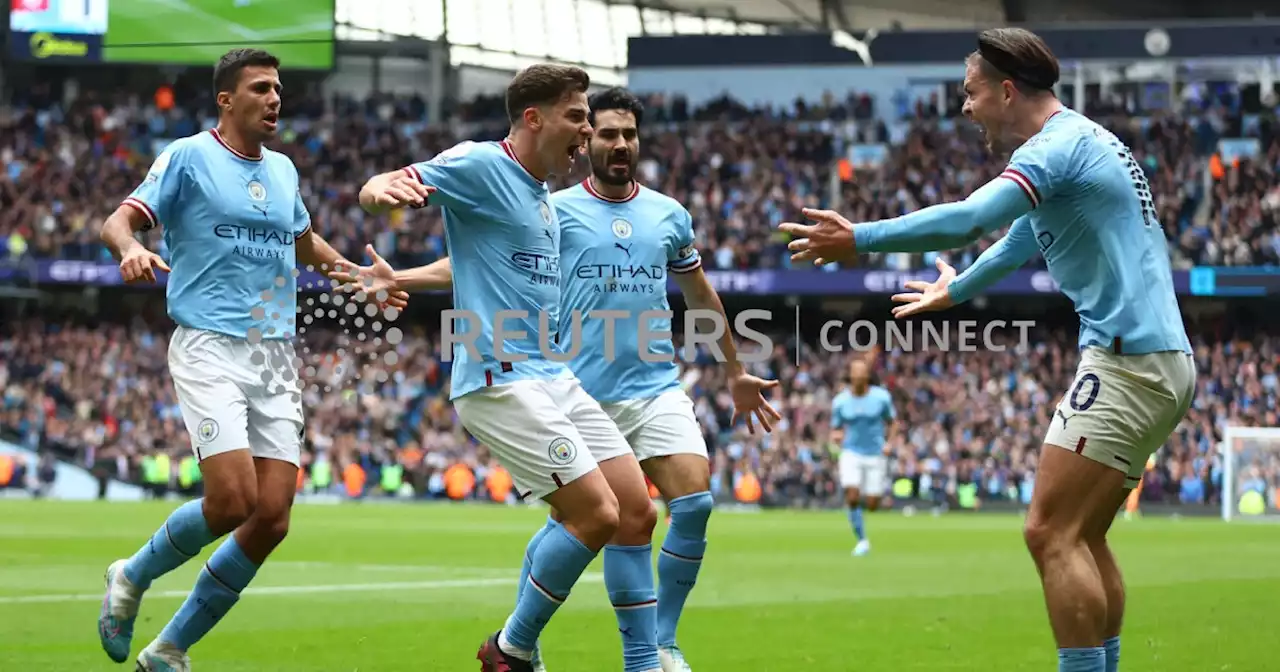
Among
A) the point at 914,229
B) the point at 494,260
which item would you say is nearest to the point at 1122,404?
the point at 914,229

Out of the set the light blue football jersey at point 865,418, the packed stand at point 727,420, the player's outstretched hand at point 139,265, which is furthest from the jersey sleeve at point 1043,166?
the packed stand at point 727,420

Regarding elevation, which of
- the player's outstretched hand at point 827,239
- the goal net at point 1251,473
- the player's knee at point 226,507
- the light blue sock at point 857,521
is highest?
the player's outstretched hand at point 827,239

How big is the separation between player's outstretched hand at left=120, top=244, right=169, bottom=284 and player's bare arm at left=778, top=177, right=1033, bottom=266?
9.51ft

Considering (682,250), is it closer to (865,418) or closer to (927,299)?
(927,299)

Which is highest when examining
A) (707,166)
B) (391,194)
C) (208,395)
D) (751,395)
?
(707,166)

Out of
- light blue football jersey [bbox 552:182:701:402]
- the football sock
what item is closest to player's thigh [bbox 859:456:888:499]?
the football sock

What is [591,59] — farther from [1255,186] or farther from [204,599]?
[204,599]

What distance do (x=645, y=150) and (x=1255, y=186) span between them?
15729mm

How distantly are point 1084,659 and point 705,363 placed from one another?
3445 centimetres

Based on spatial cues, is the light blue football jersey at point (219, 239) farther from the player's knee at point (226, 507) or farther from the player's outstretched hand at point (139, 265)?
the player's knee at point (226, 507)

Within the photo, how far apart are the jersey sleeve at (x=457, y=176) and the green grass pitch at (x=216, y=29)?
32246 millimetres

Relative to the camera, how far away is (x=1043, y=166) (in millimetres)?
5961

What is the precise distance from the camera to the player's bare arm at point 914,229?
19.0 feet

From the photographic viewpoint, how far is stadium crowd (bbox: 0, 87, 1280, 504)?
35844mm
